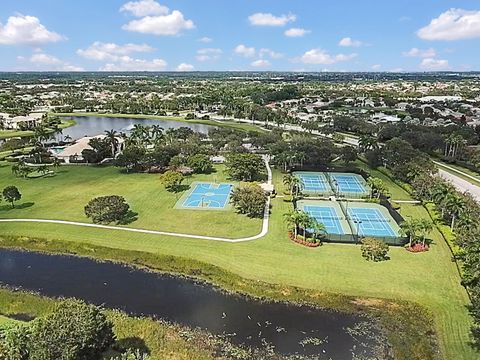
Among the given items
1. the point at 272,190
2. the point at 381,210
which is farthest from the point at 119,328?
the point at 381,210

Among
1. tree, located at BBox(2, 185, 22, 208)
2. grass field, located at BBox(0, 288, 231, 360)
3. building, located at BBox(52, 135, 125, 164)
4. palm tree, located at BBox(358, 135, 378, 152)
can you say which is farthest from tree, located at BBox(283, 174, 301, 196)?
building, located at BBox(52, 135, 125, 164)

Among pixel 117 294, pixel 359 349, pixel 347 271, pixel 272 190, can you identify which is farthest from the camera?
pixel 272 190

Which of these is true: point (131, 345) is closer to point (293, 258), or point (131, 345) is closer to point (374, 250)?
point (293, 258)

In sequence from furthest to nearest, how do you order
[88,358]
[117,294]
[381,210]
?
1. [381,210]
2. [117,294]
3. [88,358]

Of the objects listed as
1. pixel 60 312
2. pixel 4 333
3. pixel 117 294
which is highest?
pixel 60 312

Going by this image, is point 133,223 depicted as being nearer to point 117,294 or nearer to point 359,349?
point 117,294

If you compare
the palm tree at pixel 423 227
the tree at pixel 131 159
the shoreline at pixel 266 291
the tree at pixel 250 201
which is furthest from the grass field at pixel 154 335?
the tree at pixel 131 159

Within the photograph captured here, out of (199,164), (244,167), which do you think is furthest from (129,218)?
(199,164)
